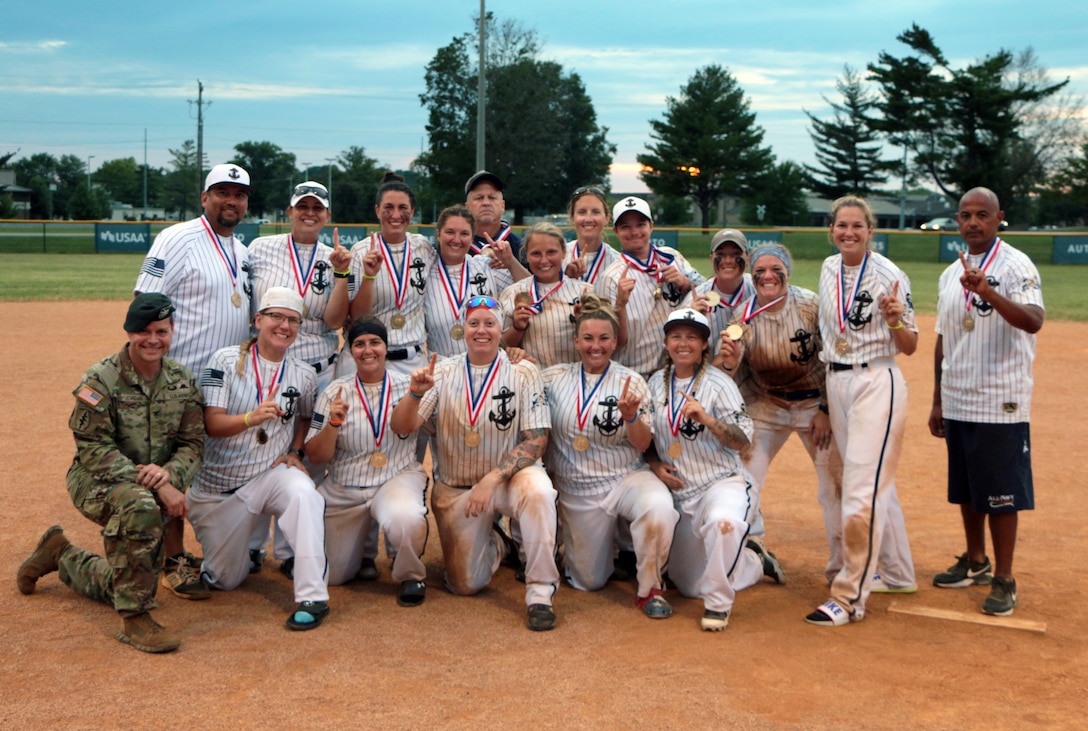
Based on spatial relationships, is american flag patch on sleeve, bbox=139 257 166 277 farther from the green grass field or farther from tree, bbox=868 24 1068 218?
tree, bbox=868 24 1068 218

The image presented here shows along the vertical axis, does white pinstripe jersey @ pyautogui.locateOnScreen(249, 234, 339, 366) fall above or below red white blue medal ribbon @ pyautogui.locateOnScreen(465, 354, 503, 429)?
above

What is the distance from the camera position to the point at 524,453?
5930 mm

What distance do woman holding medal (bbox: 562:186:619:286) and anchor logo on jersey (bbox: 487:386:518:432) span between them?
96 cm

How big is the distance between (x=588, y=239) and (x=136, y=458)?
296 cm

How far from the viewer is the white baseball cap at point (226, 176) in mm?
6203

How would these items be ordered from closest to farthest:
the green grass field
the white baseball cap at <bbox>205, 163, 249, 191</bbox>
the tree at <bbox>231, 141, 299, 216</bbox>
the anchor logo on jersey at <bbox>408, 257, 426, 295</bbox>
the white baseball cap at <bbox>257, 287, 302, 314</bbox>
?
the white baseball cap at <bbox>257, 287, 302, 314</bbox> → the white baseball cap at <bbox>205, 163, 249, 191</bbox> → the anchor logo on jersey at <bbox>408, 257, 426, 295</bbox> → the green grass field → the tree at <bbox>231, 141, 299, 216</bbox>

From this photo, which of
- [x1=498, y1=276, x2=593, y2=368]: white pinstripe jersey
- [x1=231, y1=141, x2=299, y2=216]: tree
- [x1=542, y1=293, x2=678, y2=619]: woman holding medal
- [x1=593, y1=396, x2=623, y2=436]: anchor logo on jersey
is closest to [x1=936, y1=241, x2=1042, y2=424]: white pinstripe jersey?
[x1=542, y1=293, x2=678, y2=619]: woman holding medal

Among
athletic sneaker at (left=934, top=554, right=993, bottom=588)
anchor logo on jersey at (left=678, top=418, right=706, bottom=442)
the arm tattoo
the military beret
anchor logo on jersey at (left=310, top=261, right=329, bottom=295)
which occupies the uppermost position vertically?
anchor logo on jersey at (left=310, top=261, right=329, bottom=295)

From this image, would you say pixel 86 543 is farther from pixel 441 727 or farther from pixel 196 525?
pixel 441 727

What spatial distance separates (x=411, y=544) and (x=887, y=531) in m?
2.76

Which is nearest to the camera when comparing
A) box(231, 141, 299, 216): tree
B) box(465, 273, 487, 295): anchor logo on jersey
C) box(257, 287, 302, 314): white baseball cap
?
box(257, 287, 302, 314): white baseball cap

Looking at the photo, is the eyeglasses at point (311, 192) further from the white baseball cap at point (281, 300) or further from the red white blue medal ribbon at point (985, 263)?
the red white blue medal ribbon at point (985, 263)

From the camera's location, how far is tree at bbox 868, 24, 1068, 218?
171ft

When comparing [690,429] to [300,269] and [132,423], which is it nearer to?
[300,269]
